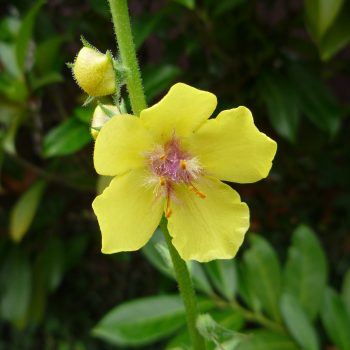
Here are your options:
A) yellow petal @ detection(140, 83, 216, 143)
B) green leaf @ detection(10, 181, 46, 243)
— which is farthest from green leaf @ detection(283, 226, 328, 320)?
green leaf @ detection(10, 181, 46, 243)

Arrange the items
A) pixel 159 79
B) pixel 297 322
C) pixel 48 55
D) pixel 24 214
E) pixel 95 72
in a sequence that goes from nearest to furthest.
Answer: pixel 95 72
pixel 297 322
pixel 159 79
pixel 48 55
pixel 24 214

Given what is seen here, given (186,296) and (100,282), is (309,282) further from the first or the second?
(100,282)

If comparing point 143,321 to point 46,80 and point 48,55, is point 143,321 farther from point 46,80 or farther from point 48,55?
point 48,55

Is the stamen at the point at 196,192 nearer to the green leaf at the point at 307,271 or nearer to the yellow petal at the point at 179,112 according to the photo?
the yellow petal at the point at 179,112

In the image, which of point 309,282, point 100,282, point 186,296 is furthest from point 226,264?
point 100,282

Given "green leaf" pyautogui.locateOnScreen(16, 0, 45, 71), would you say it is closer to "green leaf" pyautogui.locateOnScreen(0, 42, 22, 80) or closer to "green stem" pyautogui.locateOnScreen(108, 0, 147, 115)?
"green leaf" pyautogui.locateOnScreen(0, 42, 22, 80)

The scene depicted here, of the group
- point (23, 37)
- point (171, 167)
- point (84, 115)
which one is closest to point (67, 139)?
point (84, 115)
